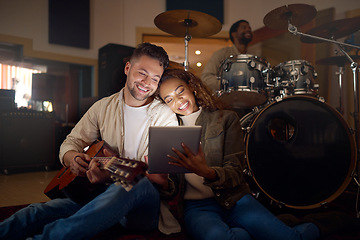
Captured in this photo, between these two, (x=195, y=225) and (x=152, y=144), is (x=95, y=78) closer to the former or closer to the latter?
(x=152, y=144)

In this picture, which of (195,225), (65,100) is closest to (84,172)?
(65,100)

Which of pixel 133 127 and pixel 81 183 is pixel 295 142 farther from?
pixel 81 183

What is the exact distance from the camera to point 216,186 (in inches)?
28.5

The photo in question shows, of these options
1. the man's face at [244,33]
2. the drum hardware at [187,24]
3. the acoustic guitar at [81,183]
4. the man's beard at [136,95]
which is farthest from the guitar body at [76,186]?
the man's face at [244,33]

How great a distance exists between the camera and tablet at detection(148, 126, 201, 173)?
0.57 metres

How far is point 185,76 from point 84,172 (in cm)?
41

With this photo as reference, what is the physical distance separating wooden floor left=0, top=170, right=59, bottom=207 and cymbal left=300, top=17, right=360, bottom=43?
40.1 inches

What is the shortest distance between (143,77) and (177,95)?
0.12 meters

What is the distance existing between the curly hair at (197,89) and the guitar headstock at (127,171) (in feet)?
0.78

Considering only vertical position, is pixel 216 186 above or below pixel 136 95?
below

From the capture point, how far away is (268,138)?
1.09m

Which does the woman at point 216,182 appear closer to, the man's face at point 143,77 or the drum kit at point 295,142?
the man's face at point 143,77

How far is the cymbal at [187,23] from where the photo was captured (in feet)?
2.68

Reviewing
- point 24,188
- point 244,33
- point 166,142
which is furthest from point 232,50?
point 24,188
